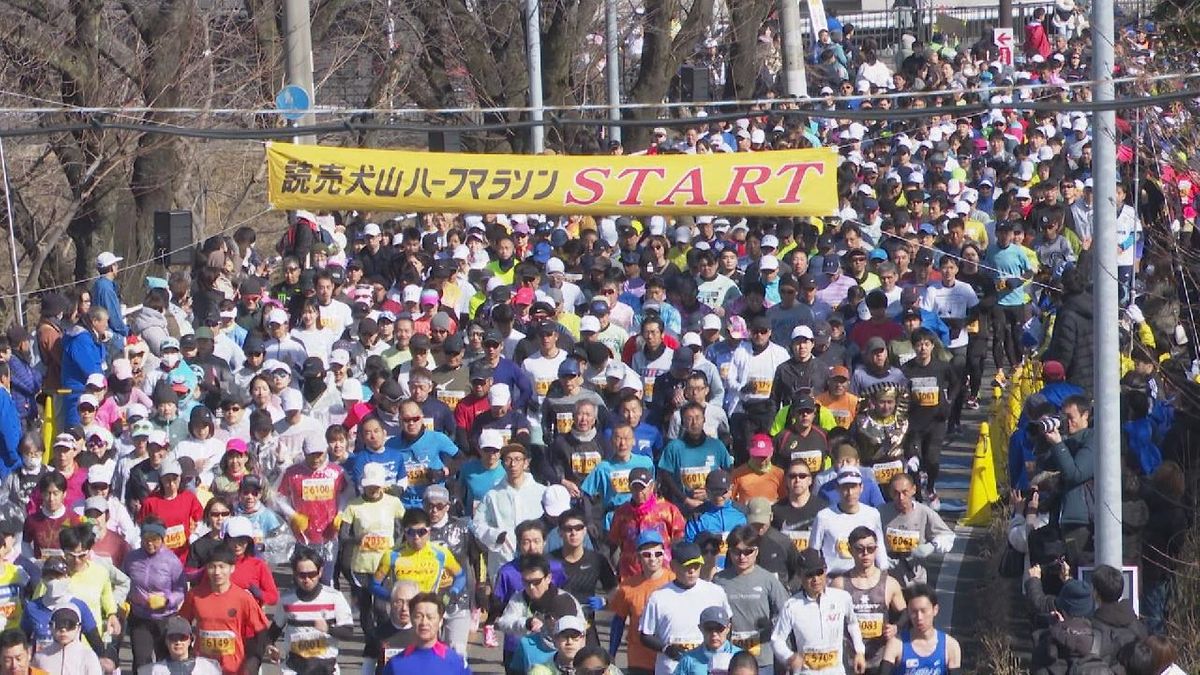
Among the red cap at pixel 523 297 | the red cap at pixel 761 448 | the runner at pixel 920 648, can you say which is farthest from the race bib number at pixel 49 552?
the red cap at pixel 523 297

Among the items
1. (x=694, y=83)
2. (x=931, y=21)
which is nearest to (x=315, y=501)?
(x=694, y=83)

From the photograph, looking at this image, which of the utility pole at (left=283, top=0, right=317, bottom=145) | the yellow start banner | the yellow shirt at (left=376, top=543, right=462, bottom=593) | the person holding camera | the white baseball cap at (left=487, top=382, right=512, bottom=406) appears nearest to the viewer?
the person holding camera

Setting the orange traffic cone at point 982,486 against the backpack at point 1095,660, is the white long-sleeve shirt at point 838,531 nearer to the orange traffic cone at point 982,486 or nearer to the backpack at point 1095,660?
the backpack at point 1095,660

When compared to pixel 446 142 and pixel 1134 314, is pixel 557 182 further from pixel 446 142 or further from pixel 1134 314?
pixel 446 142

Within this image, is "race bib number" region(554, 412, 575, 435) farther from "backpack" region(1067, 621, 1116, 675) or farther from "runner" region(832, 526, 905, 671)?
"backpack" region(1067, 621, 1116, 675)

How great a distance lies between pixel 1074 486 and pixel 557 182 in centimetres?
484

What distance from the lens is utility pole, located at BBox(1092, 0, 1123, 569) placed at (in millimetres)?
11953

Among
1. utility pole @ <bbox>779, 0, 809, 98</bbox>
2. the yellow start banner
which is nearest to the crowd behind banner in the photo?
the yellow start banner

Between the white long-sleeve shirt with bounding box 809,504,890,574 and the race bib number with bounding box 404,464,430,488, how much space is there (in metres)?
2.82

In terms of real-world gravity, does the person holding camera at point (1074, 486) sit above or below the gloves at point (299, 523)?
above

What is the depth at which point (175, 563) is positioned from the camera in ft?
44.7

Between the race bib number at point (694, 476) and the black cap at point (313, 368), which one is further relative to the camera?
the black cap at point (313, 368)

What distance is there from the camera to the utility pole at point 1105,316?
11953 mm

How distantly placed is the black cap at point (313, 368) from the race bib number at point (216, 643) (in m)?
4.05
